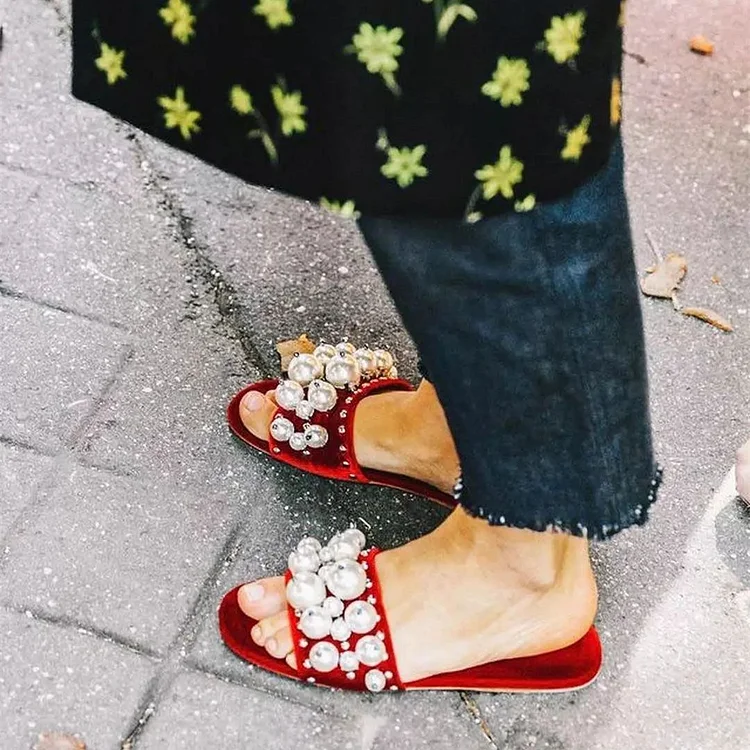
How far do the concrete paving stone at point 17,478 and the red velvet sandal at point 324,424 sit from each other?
0.80ft

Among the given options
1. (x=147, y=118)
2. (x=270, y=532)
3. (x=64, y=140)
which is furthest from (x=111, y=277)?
(x=147, y=118)

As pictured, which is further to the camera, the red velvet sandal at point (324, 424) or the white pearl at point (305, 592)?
the red velvet sandal at point (324, 424)

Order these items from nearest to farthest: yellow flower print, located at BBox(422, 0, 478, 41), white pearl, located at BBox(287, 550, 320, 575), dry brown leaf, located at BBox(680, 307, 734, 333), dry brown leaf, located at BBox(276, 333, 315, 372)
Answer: yellow flower print, located at BBox(422, 0, 478, 41) → white pearl, located at BBox(287, 550, 320, 575) → dry brown leaf, located at BBox(276, 333, 315, 372) → dry brown leaf, located at BBox(680, 307, 734, 333)

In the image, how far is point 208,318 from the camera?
1.32 m

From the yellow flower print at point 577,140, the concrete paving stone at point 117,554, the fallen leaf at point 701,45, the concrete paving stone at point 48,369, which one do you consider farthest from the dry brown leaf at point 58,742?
the fallen leaf at point 701,45

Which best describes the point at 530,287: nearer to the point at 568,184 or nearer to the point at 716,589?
the point at 568,184

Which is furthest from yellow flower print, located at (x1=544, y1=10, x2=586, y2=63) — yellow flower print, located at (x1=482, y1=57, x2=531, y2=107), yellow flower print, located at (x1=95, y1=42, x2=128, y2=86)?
yellow flower print, located at (x1=95, y1=42, x2=128, y2=86)

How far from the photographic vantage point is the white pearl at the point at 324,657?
956 millimetres

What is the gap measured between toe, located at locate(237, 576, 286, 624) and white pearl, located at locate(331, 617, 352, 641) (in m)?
0.07

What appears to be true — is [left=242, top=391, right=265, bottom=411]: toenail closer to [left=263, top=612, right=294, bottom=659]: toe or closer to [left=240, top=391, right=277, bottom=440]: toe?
[left=240, top=391, right=277, bottom=440]: toe

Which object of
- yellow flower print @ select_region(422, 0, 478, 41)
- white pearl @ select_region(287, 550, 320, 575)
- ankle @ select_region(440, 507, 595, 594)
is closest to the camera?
yellow flower print @ select_region(422, 0, 478, 41)

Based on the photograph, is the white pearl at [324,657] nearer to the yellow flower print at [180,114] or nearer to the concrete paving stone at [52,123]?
the yellow flower print at [180,114]

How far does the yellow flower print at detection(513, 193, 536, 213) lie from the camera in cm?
64

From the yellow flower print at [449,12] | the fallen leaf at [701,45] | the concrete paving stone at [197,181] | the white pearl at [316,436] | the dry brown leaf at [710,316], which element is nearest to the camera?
the yellow flower print at [449,12]
